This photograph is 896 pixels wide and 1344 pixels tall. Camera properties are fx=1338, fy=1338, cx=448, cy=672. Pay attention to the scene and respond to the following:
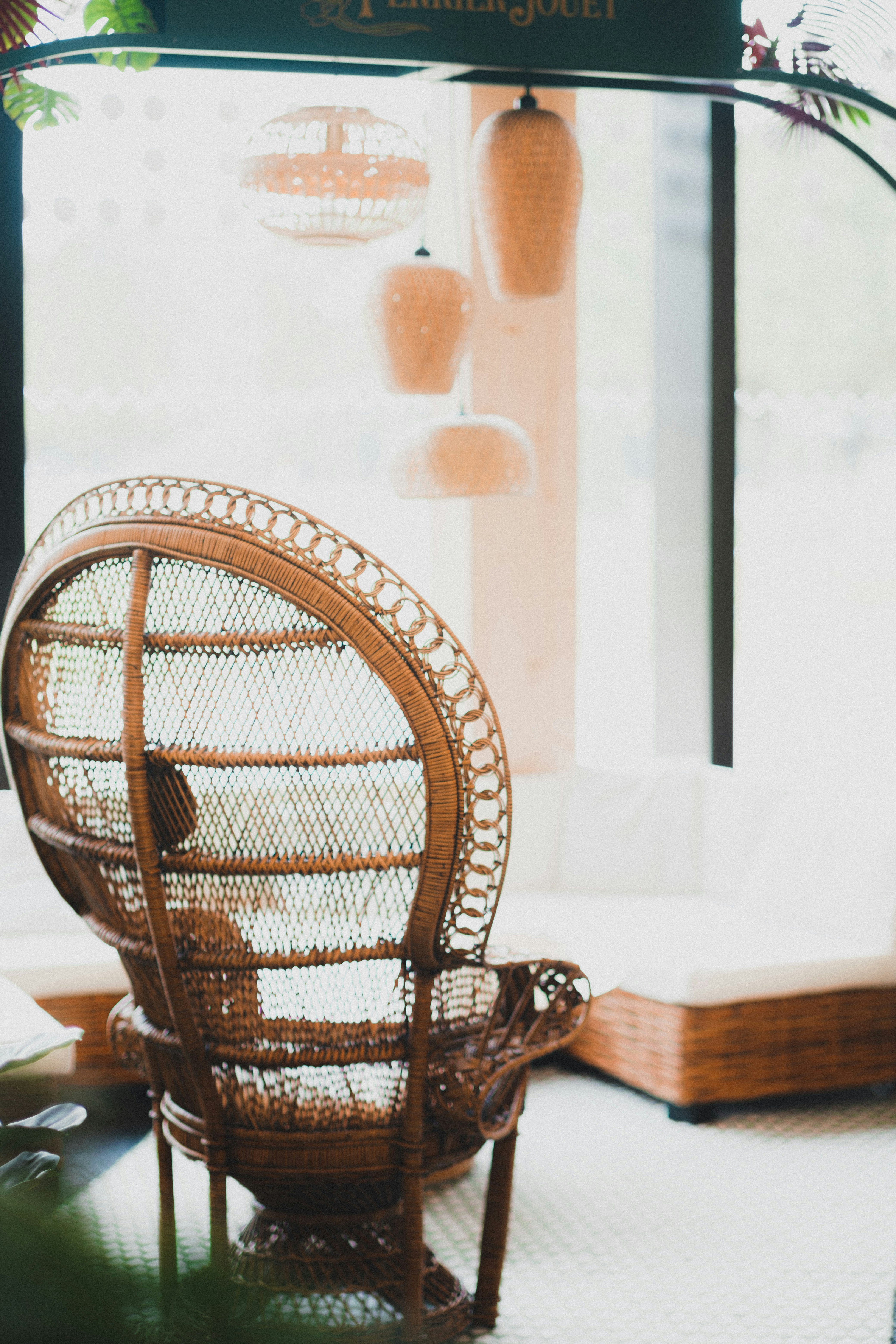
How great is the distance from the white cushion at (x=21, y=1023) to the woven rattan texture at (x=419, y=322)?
63.9 inches

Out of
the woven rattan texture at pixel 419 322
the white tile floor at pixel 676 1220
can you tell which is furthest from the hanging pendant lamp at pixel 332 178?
the white tile floor at pixel 676 1220

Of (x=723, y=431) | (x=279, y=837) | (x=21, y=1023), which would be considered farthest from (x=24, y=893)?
(x=723, y=431)

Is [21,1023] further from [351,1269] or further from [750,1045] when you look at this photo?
[750,1045]

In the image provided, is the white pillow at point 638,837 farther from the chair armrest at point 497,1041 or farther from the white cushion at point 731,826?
the chair armrest at point 497,1041

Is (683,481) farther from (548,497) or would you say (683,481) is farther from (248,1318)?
(248,1318)

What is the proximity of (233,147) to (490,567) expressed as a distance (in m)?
1.45

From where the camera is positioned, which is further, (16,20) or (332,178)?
(332,178)

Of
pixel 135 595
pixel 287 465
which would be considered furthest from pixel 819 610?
pixel 135 595

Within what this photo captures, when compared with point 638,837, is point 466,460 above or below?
above

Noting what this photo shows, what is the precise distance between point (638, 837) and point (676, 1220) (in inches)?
58.5

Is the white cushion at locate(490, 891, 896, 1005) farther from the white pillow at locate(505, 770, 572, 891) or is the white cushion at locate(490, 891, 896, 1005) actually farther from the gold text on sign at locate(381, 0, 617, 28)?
the gold text on sign at locate(381, 0, 617, 28)

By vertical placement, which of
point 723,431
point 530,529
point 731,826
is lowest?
point 731,826

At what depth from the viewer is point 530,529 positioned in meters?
4.23

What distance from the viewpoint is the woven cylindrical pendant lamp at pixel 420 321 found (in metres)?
3.07
